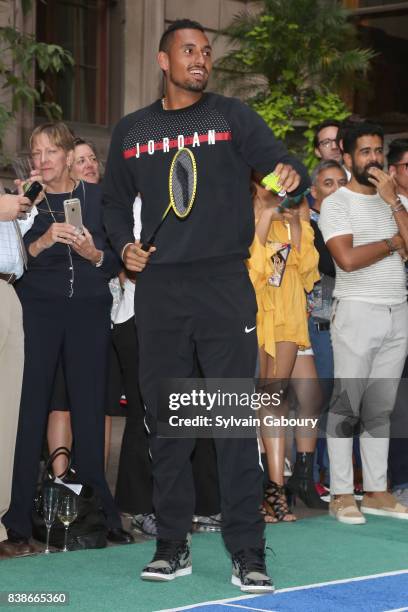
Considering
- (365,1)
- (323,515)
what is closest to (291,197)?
(323,515)

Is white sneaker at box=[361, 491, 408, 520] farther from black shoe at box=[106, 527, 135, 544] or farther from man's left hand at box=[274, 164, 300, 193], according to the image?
man's left hand at box=[274, 164, 300, 193]

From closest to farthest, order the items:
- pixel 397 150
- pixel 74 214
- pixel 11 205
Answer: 1. pixel 11 205
2. pixel 74 214
3. pixel 397 150

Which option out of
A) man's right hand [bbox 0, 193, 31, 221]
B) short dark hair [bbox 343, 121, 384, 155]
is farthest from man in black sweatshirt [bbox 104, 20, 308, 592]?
short dark hair [bbox 343, 121, 384, 155]

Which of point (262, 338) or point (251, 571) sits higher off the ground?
point (262, 338)

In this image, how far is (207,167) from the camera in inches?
216

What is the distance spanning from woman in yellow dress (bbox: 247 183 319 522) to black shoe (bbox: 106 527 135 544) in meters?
1.12

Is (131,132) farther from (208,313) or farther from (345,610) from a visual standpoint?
(345,610)

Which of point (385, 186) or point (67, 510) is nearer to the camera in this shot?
point (67, 510)

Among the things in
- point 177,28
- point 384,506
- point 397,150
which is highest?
point 177,28

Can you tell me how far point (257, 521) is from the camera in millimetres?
5457

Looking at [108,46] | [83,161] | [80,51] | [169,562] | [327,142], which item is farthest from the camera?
[108,46]

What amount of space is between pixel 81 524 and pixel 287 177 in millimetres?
2268

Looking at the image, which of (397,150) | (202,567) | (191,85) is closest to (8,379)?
(202,567)

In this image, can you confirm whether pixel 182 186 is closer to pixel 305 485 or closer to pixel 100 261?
pixel 100 261
